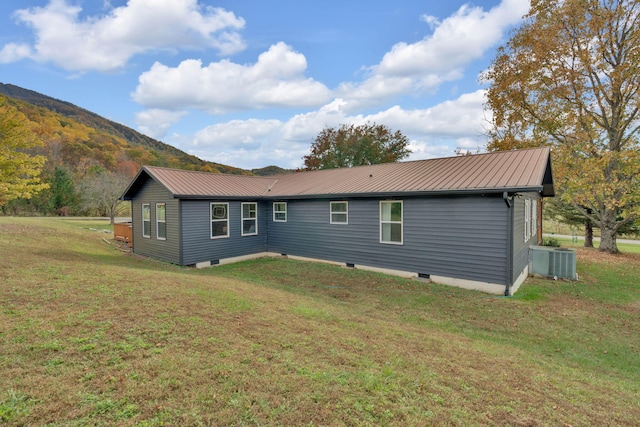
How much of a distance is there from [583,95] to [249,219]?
17476 mm

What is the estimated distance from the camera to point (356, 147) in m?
32.3

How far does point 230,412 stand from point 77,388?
4.34ft

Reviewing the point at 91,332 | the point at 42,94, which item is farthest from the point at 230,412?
the point at 42,94

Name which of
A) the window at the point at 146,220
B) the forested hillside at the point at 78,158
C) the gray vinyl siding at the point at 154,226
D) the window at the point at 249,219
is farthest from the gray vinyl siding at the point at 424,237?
the forested hillside at the point at 78,158

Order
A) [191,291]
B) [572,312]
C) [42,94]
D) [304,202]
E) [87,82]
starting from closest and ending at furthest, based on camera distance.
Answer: [191,291]
[572,312]
[304,202]
[87,82]
[42,94]

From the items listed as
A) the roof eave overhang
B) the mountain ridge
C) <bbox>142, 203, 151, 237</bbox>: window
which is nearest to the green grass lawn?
the roof eave overhang

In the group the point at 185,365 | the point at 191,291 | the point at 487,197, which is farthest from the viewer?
the point at 487,197

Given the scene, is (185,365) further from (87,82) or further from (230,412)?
(87,82)

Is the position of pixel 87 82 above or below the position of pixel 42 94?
below

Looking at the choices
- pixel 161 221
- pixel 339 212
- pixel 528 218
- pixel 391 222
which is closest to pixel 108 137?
pixel 161 221

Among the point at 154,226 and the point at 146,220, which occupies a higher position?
the point at 146,220

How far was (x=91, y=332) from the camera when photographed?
3.75 m

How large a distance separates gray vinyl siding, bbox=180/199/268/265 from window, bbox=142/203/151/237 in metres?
2.87

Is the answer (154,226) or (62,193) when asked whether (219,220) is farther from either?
(62,193)
